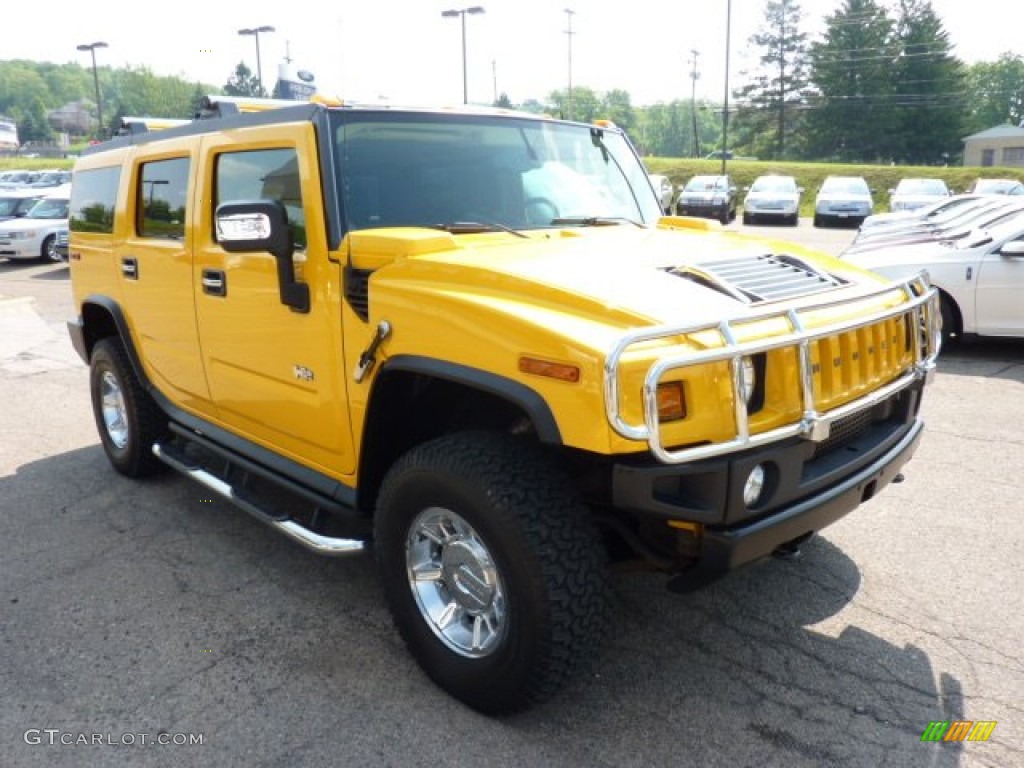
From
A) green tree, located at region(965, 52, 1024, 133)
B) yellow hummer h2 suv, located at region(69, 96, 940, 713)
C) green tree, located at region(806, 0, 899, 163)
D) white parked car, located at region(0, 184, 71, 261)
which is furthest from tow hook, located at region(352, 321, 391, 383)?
green tree, located at region(965, 52, 1024, 133)

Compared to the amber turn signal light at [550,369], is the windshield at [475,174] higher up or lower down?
higher up

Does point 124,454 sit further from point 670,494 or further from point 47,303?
point 47,303

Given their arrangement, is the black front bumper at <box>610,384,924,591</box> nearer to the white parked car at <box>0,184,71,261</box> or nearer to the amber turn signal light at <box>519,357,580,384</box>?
the amber turn signal light at <box>519,357,580,384</box>

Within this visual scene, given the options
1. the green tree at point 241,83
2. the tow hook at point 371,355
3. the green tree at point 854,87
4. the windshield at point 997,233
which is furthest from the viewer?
the green tree at point 241,83

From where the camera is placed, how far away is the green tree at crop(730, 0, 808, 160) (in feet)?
252


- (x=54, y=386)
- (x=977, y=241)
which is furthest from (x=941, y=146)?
(x=54, y=386)

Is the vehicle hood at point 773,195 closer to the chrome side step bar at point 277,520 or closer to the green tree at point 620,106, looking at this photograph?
the chrome side step bar at point 277,520

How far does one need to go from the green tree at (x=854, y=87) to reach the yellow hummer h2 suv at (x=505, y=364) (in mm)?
71590

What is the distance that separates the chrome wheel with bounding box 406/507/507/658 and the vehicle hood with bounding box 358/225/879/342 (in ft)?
2.47

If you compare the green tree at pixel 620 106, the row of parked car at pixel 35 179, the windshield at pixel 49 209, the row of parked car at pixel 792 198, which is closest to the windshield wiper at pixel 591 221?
the windshield at pixel 49 209

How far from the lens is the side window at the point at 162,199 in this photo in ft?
13.9

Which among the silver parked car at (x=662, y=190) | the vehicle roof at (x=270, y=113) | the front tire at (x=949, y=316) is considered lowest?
the front tire at (x=949, y=316)

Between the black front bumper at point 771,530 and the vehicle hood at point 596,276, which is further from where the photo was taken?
the vehicle hood at point 596,276

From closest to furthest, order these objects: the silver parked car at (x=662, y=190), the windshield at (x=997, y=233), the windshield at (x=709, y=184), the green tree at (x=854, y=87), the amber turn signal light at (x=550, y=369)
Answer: the amber turn signal light at (x=550, y=369), the silver parked car at (x=662, y=190), the windshield at (x=997, y=233), the windshield at (x=709, y=184), the green tree at (x=854, y=87)
